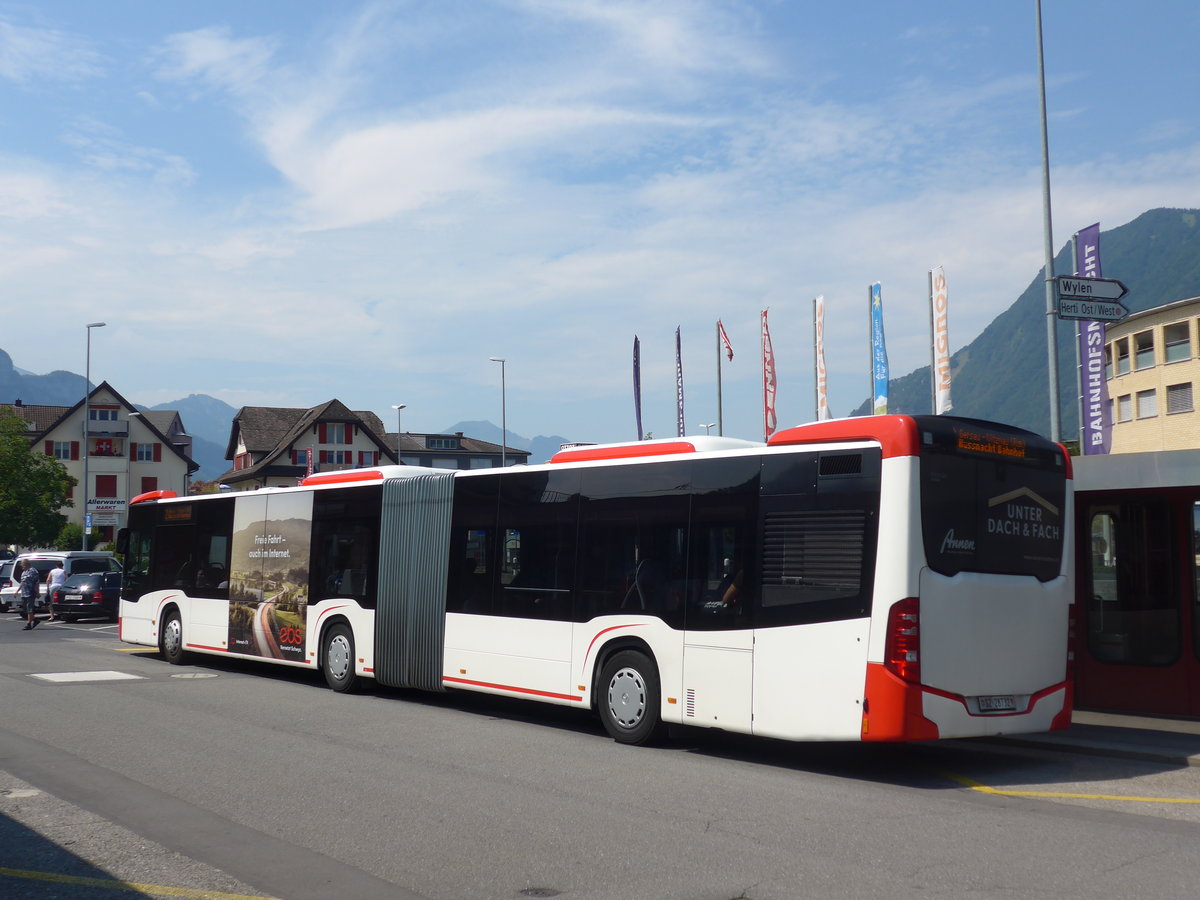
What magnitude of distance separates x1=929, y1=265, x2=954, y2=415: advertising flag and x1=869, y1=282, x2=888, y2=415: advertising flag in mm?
2815

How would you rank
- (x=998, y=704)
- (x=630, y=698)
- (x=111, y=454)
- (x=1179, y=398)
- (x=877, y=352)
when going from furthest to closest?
(x=111, y=454) → (x=1179, y=398) → (x=877, y=352) → (x=630, y=698) → (x=998, y=704)

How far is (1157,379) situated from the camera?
65.5 m

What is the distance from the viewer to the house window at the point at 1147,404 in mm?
A: 66000

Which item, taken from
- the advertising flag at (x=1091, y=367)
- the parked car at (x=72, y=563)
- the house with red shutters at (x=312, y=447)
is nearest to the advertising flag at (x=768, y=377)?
the advertising flag at (x=1091, y=367)

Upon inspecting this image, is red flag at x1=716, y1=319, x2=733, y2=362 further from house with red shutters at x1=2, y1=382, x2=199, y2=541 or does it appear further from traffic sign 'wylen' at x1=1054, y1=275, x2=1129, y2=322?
house with red shutters at x1=2, y1=382, x2=199, y2=541

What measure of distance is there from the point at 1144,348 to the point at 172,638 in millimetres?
60251

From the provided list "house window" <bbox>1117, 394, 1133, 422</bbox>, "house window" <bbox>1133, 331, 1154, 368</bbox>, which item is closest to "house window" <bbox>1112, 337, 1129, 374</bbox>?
"house window" <bbox>1133, 331, 1154, 368</bbox>

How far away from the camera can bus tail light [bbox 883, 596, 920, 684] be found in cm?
935

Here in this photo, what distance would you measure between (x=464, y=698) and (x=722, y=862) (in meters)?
9.56

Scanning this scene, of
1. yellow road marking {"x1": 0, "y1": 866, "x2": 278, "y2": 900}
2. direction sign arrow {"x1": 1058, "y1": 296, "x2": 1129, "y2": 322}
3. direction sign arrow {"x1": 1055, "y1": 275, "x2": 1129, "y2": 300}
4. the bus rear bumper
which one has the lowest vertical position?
yellow road marking {"x1": 0, "y1": 866, "x2": 278, "y2": 900}

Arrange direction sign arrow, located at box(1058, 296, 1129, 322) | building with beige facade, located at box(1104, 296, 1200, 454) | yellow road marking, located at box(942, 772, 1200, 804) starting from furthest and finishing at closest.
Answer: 1. building with beige facade, located at box(1104, 296, 1200, 454)
2. direction sign arrow, located at box(1058, 296, 1129, 322)
3. yellow road marking, located at box(942, 772, 1200, 804)

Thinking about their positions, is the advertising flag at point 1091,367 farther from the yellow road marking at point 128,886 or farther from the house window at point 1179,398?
the house window at point 1179,398

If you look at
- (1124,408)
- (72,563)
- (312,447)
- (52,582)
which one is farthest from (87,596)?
(312,447)

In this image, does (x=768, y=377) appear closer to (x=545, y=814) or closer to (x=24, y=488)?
(x=545, y=814)
